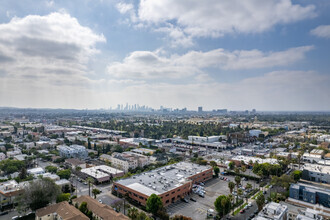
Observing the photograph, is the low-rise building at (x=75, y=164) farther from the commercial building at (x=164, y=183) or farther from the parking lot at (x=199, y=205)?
the parking lot at (x=199, y=205)

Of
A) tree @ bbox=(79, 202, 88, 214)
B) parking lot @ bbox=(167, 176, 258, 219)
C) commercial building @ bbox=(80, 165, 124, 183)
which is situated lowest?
parking lot @ bbox=(167, 176, 258, 219)

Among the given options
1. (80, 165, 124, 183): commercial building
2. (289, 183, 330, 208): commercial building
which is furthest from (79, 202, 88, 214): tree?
(289, 183, 330, 208): commercial building

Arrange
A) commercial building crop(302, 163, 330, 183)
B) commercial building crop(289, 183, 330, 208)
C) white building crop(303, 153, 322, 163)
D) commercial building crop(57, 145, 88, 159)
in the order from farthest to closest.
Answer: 1. commercial building crop(57, 145, 88, 159)
2. white building crop(303, 153, 322, 163)
3. commercial building crop(302, 163, 330, 183)
4. commercial building crop(289, 183, 330, 208)

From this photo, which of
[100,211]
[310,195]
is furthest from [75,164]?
[310,195]

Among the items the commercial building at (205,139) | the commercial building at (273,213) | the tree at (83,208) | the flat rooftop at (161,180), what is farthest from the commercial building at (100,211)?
the commercial building at (205,139)

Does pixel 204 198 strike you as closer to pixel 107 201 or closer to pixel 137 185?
pixel 137 185

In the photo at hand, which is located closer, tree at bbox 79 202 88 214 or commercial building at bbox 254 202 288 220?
commercial building at bbox 254 202 288 220

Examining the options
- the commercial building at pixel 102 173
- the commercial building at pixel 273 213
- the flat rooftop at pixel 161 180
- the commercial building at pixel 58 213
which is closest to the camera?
the commercial building at pixel 273 213

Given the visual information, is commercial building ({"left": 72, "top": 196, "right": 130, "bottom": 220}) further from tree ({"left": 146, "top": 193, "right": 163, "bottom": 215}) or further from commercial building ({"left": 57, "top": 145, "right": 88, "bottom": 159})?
commercial building ({"left": 57, "top": 145, "right": 88, "bottom": 159})
